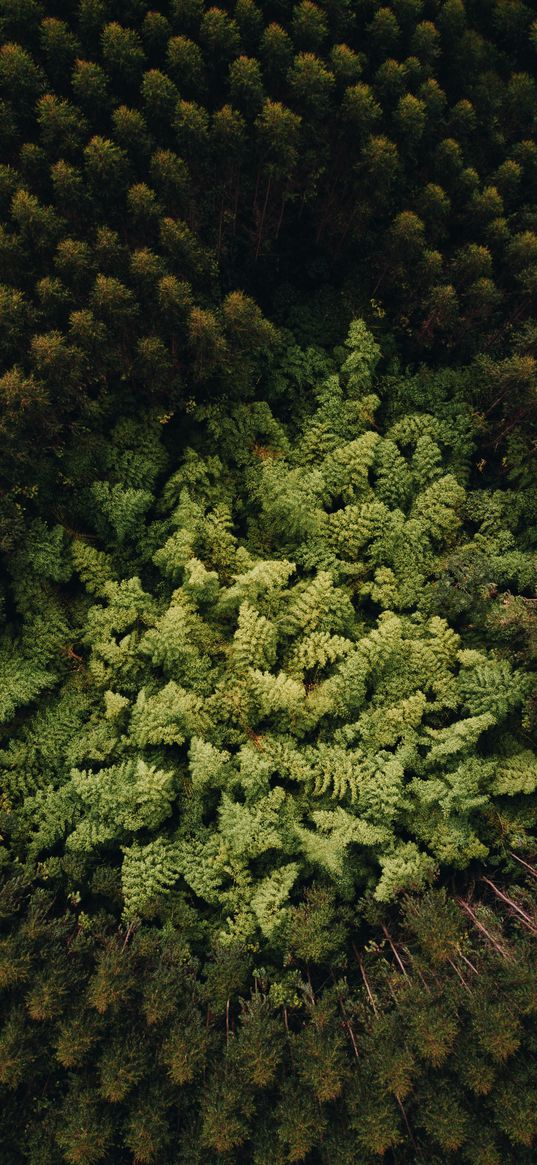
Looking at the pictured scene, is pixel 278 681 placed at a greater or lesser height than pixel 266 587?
lesser

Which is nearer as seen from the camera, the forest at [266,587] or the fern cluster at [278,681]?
the forest at [266,587]

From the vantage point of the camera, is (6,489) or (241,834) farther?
(6,489)

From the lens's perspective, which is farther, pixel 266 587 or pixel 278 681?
pixel 266 587

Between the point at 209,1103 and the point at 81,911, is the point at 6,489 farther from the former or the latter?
the point at 209,1103

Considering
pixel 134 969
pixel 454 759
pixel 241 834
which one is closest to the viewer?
pixel 134 969

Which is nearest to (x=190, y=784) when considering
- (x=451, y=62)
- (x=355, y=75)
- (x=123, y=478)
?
(x=123, y=478)

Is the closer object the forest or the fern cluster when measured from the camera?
the forest

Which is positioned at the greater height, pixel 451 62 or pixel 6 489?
pixel 451 62

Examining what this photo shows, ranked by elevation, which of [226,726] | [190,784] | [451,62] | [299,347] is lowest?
[190,784]
